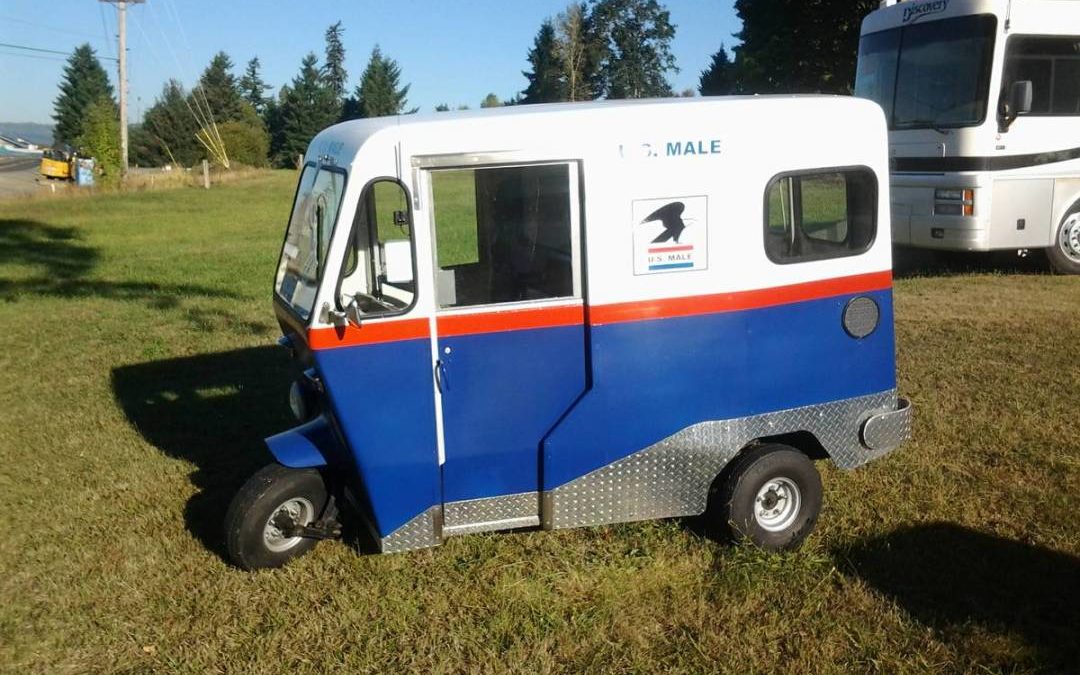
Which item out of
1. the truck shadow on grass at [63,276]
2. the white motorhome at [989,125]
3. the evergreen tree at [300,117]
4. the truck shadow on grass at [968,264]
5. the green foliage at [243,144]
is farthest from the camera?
the evergreen tree at [300,117]

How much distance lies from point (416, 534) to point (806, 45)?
35.1 meters

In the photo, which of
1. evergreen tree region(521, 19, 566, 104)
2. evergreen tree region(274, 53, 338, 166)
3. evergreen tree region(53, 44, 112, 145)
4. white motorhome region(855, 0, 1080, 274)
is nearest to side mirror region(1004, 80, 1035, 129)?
white motorhome region(855, 0, 1080, 274)

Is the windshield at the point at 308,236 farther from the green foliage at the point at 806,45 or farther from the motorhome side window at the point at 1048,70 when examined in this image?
the green foliage at the point at 806,45

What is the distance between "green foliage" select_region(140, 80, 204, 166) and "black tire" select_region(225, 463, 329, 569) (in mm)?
80545

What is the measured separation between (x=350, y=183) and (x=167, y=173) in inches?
1568

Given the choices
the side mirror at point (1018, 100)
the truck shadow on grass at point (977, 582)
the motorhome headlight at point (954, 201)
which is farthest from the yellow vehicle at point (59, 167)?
the truck shadow on grass at point (977, 582)

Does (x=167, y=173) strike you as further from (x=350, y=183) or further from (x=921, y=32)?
(x=350, y=183)

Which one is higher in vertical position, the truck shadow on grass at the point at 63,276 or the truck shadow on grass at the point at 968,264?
the truck shadow on grass at the point at 63,276

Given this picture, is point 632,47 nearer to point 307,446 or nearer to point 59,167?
point 59,167

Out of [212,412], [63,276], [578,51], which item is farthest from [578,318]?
[578,51]

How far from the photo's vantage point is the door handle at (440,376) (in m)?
4.96

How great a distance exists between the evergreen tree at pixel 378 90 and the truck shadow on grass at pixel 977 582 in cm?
7714

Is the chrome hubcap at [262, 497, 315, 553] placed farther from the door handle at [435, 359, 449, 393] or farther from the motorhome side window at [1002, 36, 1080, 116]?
the motorhome side window at [1002, 36, 1080, 116]

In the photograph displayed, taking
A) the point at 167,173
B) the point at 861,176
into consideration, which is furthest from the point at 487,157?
the point at 167,173
